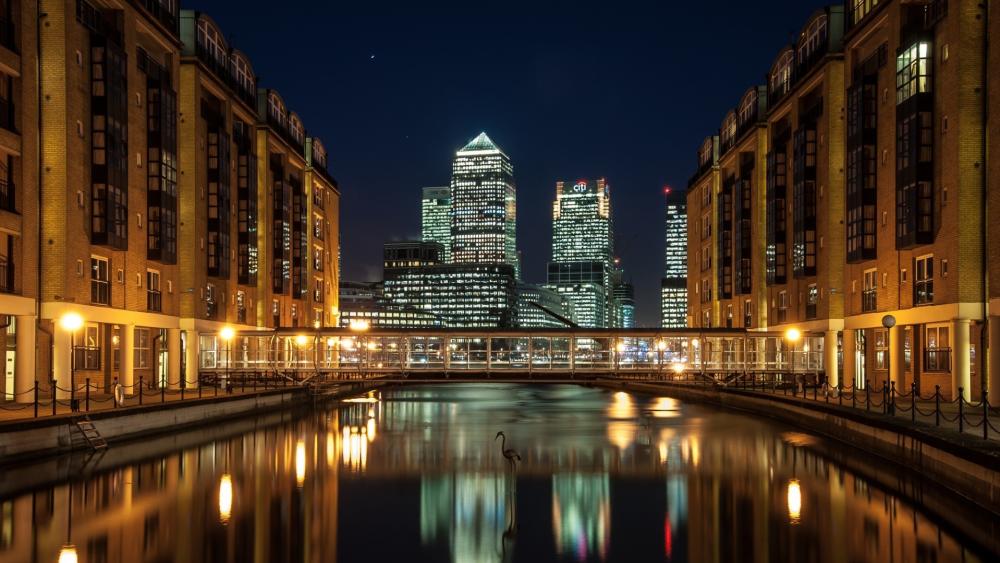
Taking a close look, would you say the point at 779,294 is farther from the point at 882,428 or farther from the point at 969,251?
the point at 882,428

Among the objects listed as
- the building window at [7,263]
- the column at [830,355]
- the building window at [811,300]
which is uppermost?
the building window at [7,263]

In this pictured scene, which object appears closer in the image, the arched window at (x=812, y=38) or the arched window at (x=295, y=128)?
the arched window at (x=812, y=38)

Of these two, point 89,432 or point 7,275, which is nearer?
point 89,432

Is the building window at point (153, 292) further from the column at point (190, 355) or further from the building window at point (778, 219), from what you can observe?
the building window at point (778, 219)

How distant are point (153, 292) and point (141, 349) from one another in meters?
3.49

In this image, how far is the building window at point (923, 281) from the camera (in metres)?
48.2

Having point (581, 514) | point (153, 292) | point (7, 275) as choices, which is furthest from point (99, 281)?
point (581, 514)

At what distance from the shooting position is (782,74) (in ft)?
247

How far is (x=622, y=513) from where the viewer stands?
90.2ft

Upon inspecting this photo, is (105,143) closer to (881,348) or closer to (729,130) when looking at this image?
(881,348)

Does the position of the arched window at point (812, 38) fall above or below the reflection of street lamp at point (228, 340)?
above

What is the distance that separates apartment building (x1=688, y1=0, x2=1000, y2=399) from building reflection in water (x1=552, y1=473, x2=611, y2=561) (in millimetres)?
16602

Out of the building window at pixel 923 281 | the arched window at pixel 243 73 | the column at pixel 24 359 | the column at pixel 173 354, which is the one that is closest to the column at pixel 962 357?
the building window at pixel 923 281

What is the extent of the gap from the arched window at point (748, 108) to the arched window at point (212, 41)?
42.3m
